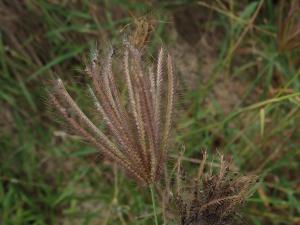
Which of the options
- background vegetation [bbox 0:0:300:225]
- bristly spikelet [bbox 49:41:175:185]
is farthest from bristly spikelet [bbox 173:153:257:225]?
background vegetation [bbox 0:0:300:225]

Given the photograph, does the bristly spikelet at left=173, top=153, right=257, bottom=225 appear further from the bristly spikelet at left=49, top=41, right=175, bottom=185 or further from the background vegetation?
the background vegetation

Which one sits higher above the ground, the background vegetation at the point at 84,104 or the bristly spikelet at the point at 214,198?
the background vegetation at the point at 84,104

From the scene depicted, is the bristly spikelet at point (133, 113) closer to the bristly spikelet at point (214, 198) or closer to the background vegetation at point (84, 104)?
the bristly spikelet at point (214, 198)

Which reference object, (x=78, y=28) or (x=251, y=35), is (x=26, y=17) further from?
(x=251, y=35)

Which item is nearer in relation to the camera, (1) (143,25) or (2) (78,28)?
(1) (143,25)

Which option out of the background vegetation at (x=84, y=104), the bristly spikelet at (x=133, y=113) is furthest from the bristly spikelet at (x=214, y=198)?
the background vegetation at (x=84, y=104)

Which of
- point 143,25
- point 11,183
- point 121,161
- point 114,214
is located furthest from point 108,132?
point 11,183
